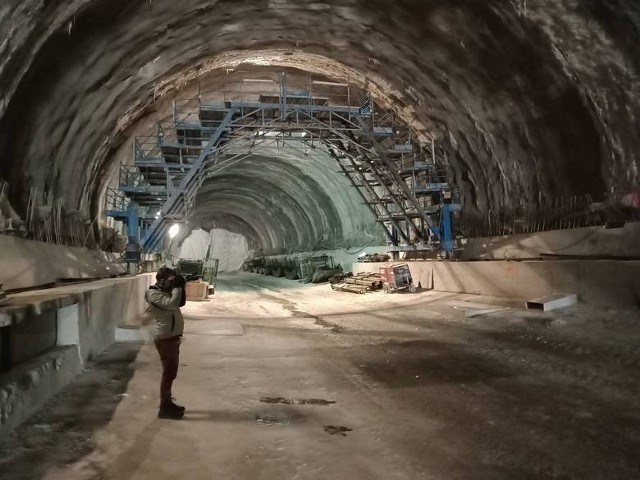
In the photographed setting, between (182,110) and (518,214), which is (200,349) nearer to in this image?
(518,214)

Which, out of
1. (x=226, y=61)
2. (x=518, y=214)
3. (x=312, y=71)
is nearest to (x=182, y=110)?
(x=226, y=61)

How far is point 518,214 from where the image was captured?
12070 mm

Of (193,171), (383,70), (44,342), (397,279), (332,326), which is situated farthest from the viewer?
(397,279)

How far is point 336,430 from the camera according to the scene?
3.98 m

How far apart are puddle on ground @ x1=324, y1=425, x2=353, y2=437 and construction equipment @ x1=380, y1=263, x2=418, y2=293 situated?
10.6 meters

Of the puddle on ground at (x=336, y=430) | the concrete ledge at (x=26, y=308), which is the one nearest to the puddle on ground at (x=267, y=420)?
the puddle on ground at (x=336, y=430)

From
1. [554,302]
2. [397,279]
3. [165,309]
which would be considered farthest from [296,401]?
[397,279]

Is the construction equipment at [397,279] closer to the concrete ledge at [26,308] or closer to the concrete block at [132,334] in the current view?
the concrete block at [132,334]

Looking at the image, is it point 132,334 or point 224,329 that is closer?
→ point 132,334

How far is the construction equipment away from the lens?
14.7 meters

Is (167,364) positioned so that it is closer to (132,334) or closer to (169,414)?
(169,414)

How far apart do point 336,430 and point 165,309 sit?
1.75m

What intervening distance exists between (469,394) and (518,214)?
820 cm

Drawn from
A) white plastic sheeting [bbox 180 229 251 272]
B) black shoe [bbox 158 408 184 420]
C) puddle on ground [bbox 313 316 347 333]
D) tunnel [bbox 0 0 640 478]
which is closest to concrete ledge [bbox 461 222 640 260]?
tunnel [bbox 0 0 640 478]
